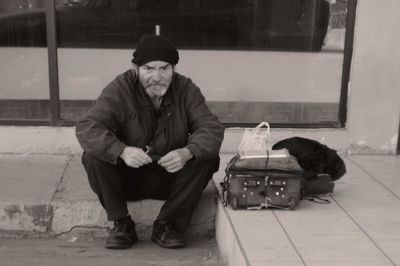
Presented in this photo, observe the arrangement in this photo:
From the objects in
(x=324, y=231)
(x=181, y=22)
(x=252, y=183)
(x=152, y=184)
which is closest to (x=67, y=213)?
(x=152, y=184)

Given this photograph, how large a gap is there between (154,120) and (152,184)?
0.41 metres

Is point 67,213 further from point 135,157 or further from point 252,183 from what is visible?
point 252,183

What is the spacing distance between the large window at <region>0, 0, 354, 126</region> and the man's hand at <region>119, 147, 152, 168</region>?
1.83 m

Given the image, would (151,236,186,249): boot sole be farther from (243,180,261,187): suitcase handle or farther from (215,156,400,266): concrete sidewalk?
(243,180,261,187): suitcase handle

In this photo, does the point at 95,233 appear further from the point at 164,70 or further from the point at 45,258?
the point at 164,70

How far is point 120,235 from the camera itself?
391 cm

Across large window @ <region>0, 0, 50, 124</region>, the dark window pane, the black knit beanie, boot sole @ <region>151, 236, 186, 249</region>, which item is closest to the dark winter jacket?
the black knit beanie

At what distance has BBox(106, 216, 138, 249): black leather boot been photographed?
3.92m

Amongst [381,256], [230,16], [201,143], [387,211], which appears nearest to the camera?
[381,256]

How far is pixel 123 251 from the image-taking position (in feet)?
13.0

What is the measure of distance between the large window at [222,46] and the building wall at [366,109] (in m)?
0.15

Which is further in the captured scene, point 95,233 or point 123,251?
point 95,233

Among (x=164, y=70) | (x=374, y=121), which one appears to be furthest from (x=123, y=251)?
(x=374, y=121)

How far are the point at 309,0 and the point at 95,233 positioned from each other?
8.47ft
